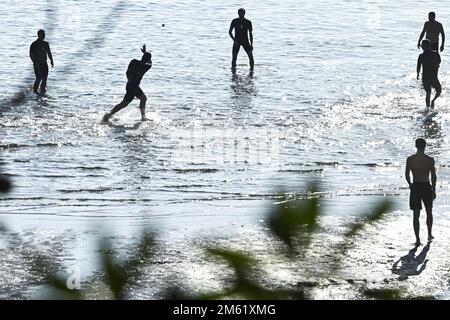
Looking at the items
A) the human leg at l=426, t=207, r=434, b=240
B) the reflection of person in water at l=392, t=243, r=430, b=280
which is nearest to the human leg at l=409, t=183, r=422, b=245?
the human leg at l=426, t=207, r=434, b=240

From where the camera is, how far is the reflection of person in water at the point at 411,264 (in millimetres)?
15070

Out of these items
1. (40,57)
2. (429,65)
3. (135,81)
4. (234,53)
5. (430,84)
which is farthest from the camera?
(234,53)

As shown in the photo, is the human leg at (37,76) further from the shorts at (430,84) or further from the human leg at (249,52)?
the shorts at (430,84)

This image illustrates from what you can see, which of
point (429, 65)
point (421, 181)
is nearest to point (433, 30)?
point (429, 65)

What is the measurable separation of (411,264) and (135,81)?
994 cm

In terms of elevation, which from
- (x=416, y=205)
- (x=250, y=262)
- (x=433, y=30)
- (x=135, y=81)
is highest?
(x=433, y=30)

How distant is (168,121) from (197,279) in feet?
31.9

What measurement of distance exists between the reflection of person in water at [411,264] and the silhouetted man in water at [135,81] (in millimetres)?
9183

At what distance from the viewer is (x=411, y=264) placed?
50.6ft

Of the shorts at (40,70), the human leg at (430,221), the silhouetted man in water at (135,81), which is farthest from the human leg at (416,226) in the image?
the shorts at (40,70)

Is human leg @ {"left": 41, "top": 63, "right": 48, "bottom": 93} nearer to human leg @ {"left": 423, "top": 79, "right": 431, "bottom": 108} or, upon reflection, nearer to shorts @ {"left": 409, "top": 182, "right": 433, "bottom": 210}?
human leg @ {"left": 423, "top": 79, "right": 431, "bottom": 108}

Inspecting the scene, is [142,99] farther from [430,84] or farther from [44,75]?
[430,84]

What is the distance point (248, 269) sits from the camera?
15211mm

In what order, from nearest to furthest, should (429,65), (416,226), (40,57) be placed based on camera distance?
(416,226) → (429,65) → (40,57)
